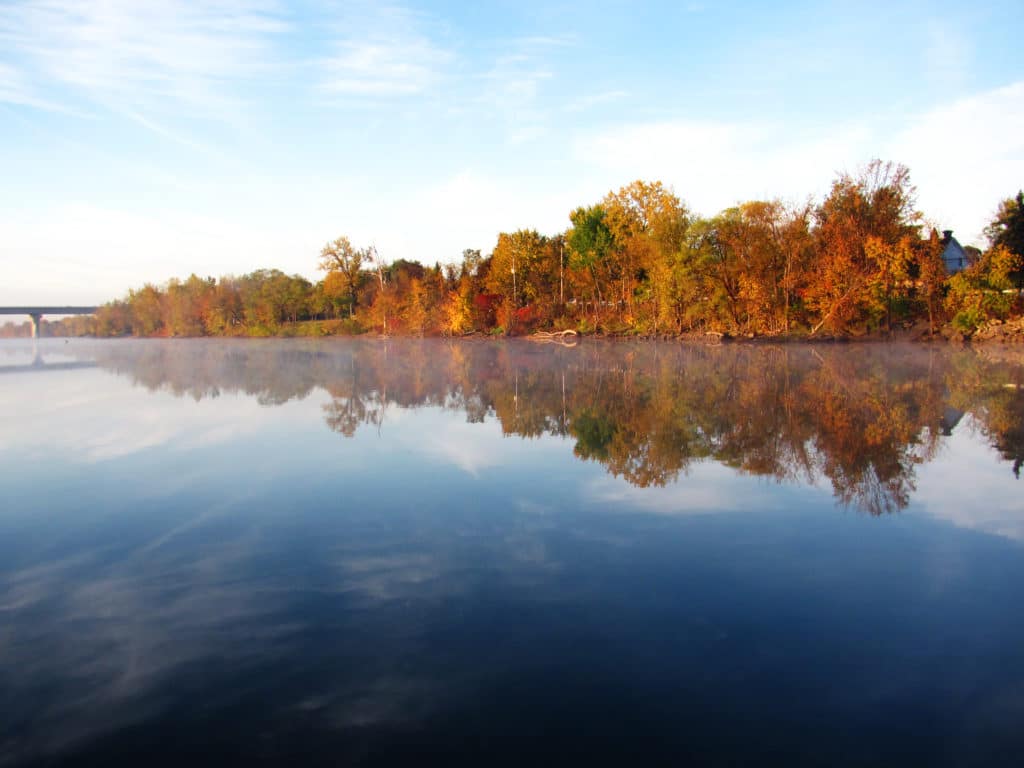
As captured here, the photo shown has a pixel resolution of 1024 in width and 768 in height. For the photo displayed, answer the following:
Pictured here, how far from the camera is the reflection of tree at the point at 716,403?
824cm

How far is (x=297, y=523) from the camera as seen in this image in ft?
19.7

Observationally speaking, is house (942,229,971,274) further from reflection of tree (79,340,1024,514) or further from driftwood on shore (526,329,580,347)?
reflection of tree (79,340,1024,514)

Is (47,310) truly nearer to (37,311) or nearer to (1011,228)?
(37,311)

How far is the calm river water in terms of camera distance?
2.98 m

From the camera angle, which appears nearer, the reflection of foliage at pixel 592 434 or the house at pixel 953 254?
the reflection of foliage at pixel 592 434

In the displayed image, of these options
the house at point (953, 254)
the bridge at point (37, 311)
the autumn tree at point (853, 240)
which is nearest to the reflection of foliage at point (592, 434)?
the autumn tree at point (853, 240)

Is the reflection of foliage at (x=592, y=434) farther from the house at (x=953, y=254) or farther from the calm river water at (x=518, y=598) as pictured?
the house at (x=953, y=254)

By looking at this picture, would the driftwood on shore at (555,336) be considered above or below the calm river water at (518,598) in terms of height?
above

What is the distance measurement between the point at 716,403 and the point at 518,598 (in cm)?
984

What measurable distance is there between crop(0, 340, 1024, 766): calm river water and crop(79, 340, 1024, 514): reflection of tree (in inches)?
5.2

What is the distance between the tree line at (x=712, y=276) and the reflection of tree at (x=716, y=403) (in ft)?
43.4

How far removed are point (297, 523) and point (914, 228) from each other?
4230 cm

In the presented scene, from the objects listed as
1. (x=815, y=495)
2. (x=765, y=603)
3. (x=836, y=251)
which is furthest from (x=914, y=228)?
(x=765, y=603)

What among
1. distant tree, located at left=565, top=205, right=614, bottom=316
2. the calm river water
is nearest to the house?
distant tree, located at left=565, top=205, right=614, bottom=316
